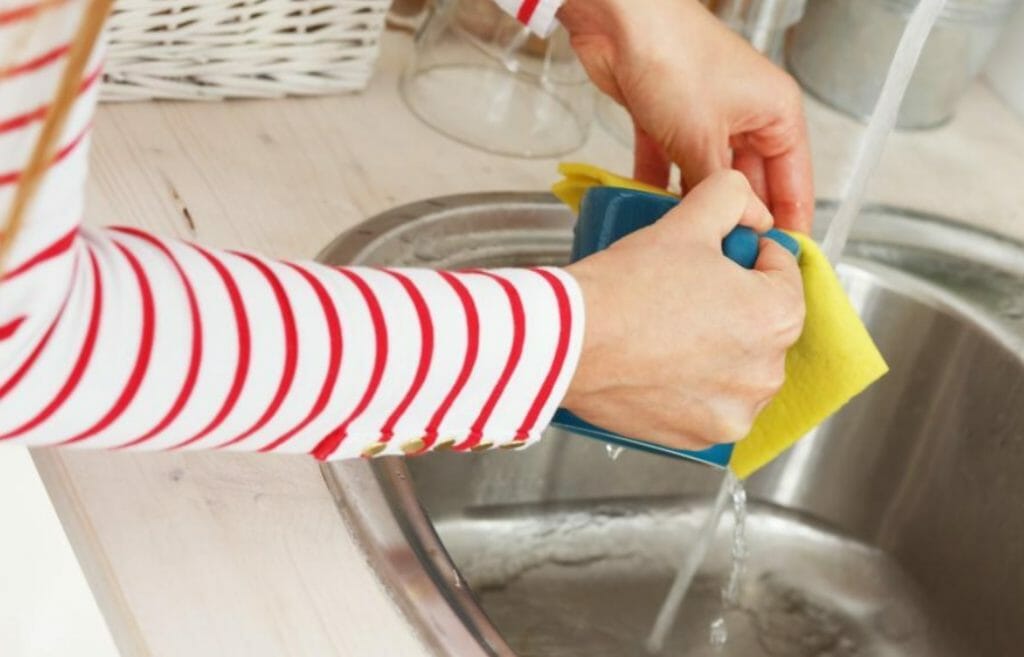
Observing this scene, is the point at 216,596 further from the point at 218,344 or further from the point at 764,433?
the point at 764,433

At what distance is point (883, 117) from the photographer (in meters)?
0.78

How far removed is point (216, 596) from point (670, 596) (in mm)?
400

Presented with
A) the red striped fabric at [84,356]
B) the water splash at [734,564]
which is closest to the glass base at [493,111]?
the water splash at [734,564]

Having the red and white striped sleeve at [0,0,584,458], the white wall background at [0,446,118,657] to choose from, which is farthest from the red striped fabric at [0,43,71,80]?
the white wall background at [0,446,118,657]

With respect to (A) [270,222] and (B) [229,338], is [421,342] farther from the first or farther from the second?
(A) [270,222]

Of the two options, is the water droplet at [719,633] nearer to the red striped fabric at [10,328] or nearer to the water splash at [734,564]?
the water splash at [734,564]

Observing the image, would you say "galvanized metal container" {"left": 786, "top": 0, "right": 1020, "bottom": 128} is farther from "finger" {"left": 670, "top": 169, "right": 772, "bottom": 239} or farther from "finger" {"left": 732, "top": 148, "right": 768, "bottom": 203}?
"finger" {"left": 670, "top": 169, "right": 772, "bottom": 239}

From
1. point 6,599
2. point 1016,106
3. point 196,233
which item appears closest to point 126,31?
point 196,233

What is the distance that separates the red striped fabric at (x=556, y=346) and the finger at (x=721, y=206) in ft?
0.31

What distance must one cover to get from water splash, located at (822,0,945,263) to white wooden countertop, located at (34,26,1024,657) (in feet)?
0.38

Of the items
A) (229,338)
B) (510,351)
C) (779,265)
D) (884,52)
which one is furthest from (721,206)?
(884,52)

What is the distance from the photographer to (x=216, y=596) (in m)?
0.52

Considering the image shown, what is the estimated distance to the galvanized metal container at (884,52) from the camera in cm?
99

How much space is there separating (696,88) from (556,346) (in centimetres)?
25
